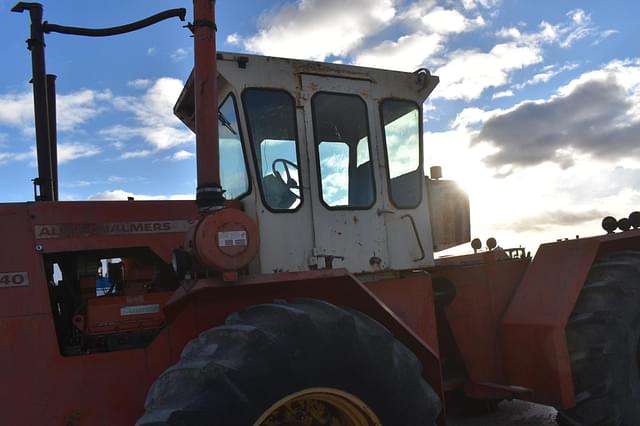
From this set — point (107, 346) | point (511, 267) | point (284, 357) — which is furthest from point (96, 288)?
point (511, 267)

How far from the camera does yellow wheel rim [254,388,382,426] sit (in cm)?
329

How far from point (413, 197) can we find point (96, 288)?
8.46 ft

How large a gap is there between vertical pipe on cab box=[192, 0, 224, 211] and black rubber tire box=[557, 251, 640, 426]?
3.22 meters

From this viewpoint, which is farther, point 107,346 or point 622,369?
point 622,369

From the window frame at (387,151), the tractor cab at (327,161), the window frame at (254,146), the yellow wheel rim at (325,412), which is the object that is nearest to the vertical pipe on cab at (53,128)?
the tractor cab at (327,161)

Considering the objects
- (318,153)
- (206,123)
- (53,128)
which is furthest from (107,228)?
(53,128)

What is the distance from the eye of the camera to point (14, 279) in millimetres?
3807

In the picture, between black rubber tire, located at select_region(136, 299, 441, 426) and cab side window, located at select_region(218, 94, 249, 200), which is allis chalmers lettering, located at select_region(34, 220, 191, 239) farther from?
black rubber tire, located at select_region(136, 299, 441, 426)

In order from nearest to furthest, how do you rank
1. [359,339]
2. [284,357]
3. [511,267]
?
[284,357], [359,339], [511,267]

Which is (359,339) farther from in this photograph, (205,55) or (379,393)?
(205,55)

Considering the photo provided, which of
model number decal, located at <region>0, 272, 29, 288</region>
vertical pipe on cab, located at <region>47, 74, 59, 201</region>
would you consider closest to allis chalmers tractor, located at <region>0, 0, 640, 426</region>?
model number decal, located at <region>0, 272, 29, 288</region>

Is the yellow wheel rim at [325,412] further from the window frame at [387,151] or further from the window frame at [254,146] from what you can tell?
the window frame at [387,151]

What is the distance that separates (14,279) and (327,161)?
2.33 m

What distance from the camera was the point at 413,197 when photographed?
4664 mm
